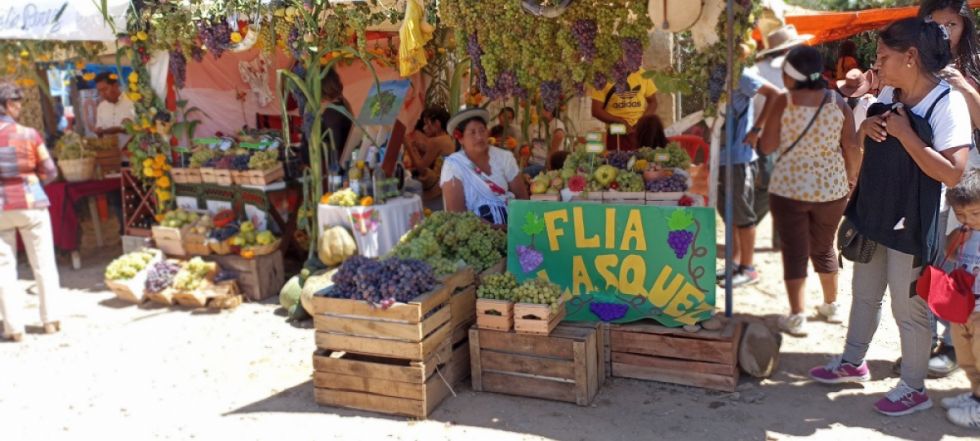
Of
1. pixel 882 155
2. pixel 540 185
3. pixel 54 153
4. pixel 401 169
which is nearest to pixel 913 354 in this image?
pixel 882 155

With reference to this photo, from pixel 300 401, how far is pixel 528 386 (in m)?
1.43

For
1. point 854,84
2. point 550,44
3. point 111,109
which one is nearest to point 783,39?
point 854,84

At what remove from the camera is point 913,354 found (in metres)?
3.84

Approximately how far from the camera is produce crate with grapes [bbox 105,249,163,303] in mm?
6727

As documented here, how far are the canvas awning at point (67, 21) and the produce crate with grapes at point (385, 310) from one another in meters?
4.68

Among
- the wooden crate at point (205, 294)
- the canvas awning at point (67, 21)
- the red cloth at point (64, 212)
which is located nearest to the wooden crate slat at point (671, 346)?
the wooden crate at point (205, 294)

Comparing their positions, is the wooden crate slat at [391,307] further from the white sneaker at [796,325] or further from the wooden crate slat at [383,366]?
the white sneaker at [796,325]

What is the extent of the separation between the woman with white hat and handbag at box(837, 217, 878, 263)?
243 cm

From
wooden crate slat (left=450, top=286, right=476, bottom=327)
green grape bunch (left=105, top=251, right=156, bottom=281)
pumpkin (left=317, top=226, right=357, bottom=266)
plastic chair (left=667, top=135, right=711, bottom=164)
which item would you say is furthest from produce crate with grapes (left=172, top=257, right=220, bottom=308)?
plastic chair (left=667, top=135, right=711, bottom=164)

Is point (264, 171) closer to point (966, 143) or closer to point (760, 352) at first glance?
point (760, 352)

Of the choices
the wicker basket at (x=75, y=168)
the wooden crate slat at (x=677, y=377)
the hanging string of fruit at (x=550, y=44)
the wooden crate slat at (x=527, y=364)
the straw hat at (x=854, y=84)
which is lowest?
the wooden crate slat at (x=677, y=377)

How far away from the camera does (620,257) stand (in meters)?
4.59

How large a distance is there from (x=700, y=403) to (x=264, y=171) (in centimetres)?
457

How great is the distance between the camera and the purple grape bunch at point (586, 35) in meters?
5.02
